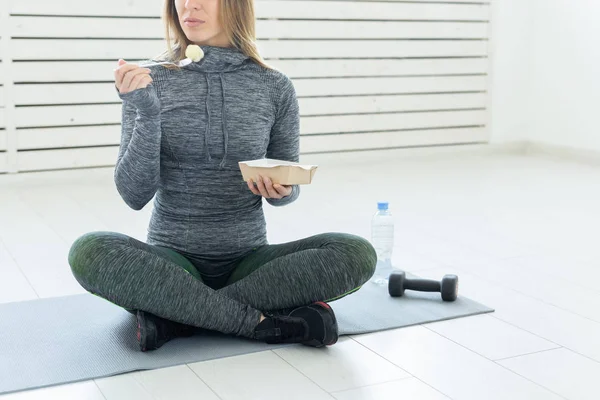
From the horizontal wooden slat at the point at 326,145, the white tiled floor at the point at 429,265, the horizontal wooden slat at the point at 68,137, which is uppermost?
the horizontal wooden slat at the point at 68,137

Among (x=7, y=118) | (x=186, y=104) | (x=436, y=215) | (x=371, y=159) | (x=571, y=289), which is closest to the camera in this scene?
(x=186, y=104)

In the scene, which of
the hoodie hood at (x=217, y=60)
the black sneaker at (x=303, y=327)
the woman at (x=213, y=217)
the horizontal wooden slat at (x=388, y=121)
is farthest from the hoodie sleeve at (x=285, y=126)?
the horizontal wooden slat at (x=388, y=121)

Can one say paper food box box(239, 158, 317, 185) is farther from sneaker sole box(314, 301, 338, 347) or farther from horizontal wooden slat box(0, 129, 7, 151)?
horizontal wooden slat box(0, 129, 7, 151)

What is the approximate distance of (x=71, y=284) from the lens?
100.0 inches

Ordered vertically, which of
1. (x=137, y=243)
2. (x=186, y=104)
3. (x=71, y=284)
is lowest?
(x=71, y=284)

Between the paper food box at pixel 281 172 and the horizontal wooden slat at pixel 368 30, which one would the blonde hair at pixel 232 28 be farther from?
the horizontal wooden slat at pixel 368 30

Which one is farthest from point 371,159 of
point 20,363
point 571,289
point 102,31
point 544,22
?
point 20,363

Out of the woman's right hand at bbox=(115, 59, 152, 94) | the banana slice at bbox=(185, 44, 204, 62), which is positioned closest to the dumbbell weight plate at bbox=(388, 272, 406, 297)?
the banana slice at bbox=(185, 44, 204, 62)

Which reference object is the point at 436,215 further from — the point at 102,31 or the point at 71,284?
the point at 102,31

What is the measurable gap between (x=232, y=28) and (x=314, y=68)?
2.83 m

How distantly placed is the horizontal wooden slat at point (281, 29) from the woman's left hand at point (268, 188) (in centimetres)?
270

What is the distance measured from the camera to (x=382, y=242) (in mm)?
2744

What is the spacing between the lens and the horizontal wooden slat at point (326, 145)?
4.34 metres

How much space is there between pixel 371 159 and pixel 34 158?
193cm
